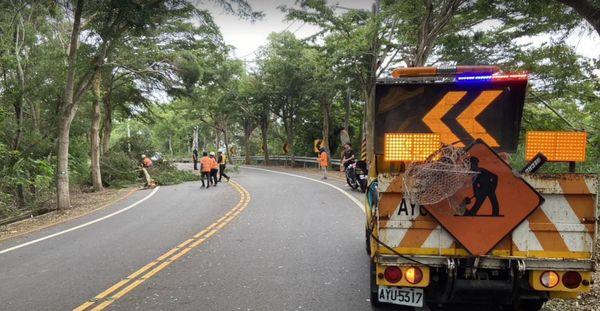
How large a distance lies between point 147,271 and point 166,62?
52.6ft

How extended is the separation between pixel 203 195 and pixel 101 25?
6.85m

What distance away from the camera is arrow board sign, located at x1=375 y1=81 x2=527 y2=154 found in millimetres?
5297

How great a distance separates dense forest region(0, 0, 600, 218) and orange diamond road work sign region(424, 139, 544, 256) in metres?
3.11

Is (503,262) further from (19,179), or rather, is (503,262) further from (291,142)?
(291,142)

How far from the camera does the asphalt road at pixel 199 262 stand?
5.82 meters

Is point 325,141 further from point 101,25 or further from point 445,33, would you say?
point 101,25

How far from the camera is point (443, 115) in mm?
5422

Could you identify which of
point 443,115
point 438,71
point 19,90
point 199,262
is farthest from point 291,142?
point 438,71

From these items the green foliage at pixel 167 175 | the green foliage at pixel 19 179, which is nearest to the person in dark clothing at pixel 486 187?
the green foliage at pixel 19 179

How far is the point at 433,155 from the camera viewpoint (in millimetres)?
3979

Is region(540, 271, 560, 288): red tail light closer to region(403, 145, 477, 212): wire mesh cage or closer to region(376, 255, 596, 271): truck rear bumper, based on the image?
region(376, 255, 596, 271): truck rear bumper

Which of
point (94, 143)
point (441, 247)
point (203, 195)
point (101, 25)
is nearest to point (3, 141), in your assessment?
point (94, 143)

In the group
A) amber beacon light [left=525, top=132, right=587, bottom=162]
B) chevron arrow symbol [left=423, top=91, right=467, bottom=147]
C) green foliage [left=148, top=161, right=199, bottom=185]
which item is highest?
chevron arrow symbol [left=423, top=91, right=467, bottom=147]

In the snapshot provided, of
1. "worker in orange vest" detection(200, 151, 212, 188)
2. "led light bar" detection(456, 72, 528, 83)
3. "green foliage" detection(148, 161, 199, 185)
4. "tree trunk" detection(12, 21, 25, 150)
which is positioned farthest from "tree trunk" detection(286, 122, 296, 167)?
"led light bar" detection(456, 72, 528, 83)
